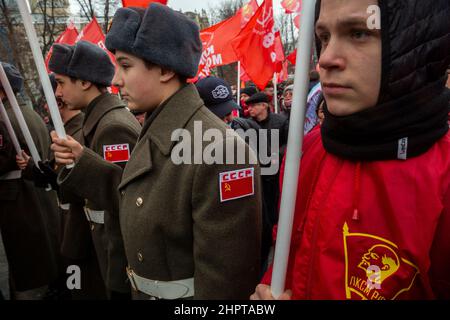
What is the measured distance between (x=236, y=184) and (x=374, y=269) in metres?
0.72

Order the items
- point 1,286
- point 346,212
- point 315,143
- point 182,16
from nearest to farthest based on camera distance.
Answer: point 346,212, point 315,143, point 182,16, point 1,286

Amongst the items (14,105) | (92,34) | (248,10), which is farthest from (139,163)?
(248,10)

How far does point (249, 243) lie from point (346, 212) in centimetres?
65

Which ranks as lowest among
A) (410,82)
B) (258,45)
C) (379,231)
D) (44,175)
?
(44,175)

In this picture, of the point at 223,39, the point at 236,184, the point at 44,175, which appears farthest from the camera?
the point at 223,39

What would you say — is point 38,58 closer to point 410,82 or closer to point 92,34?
point 410,82

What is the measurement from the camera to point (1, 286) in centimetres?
416

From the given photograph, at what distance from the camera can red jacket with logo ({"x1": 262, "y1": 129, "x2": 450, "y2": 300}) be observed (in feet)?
3.21

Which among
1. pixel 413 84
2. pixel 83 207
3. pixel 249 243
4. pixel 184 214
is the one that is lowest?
pixel 83 207

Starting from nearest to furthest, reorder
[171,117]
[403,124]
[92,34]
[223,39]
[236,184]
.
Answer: [403,124], [236,184], [171,117], [92,34], [223,39]

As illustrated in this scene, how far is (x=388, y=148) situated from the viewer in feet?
3.38

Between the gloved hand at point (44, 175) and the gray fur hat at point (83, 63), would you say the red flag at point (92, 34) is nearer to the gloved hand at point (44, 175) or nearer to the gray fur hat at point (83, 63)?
the gray fur hat at point (83, 63)
